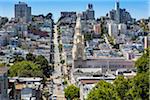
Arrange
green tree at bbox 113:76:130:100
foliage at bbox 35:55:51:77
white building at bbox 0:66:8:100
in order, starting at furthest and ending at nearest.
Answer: foliage at bbox 35:55:51:77
green tree at bbox 113:76:130:100
white building at bbox 0:66:8:100

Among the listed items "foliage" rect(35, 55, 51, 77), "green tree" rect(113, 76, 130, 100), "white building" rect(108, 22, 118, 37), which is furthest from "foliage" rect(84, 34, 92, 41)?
"green tree" rect(113, 76, 130, 100)

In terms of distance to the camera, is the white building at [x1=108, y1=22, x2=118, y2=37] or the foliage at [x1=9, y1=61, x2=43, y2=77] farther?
the white building at [x1=108, y1=22, x2=118, y2=37]

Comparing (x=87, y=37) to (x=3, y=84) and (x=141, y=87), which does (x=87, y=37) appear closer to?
(x=141, y=87)

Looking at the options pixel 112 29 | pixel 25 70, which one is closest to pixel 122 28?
pixel 112 29

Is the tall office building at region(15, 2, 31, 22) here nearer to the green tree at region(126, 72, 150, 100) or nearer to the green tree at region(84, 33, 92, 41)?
the green tree at region(84, 33, 92, 41)

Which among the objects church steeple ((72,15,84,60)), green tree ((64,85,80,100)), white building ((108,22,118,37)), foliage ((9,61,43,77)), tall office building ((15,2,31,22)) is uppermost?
tall office building ((15,2,31,22))

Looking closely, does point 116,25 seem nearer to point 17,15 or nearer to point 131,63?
point 17,15

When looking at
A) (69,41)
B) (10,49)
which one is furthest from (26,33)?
(10,49)

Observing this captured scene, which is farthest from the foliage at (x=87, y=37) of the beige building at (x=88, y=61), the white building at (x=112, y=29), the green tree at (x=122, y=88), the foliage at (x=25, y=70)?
the green tree at (x=122, y=88)
